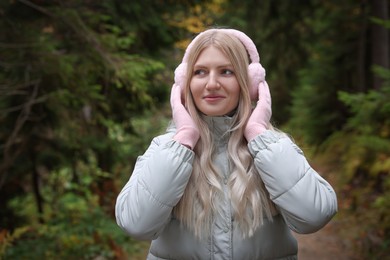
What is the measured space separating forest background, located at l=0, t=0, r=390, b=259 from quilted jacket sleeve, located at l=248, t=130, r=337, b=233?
22.9 inches

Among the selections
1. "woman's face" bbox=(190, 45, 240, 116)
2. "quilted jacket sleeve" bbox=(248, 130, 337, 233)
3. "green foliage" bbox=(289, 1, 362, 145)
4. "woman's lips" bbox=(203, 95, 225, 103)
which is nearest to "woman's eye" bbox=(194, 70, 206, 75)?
"woman's face" bbox=(190, 45, 240, 116)

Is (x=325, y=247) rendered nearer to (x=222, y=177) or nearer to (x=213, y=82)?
A: (x=222, y=177)

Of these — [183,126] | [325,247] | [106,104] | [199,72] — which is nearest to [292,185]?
[183,126]

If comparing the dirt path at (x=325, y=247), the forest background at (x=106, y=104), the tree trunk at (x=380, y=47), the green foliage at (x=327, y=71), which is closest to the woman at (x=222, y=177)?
the forest background at (x=106, y=104)

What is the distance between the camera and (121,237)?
693cm

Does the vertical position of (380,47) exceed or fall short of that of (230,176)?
it falls short

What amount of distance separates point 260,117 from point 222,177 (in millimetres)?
382

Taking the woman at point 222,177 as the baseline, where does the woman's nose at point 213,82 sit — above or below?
above

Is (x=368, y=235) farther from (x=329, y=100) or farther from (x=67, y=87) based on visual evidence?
(x=329, y=100)

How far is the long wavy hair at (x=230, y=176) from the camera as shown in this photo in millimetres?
2277

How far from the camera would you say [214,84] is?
2.36m

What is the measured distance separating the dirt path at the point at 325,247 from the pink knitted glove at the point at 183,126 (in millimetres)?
5330

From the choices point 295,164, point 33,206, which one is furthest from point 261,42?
point 295,164

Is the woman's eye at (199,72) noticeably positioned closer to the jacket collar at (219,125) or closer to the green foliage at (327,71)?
the jacket collar at (219,125)
